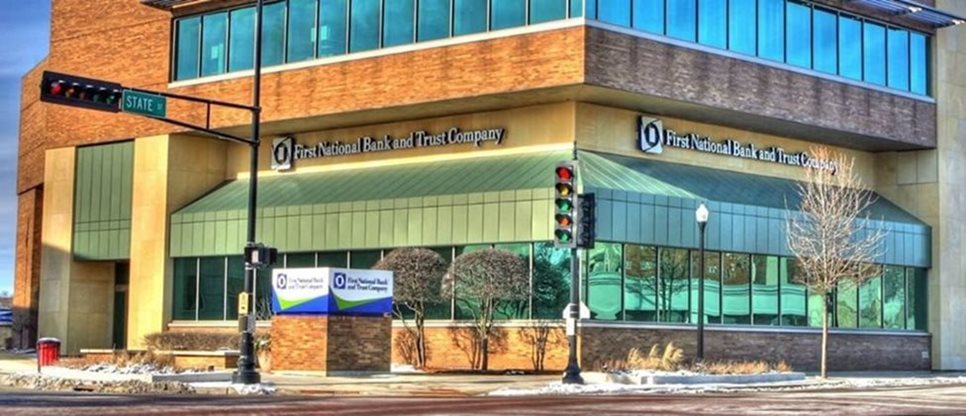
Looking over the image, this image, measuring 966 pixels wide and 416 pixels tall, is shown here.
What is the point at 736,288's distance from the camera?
46.9 meters

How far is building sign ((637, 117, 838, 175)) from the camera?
45969mm

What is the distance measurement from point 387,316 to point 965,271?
25349 mm

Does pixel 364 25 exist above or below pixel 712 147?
above

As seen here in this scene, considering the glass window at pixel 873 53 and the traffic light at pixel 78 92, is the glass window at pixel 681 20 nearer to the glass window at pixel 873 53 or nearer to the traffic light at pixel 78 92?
the glass window at pixel 873 53

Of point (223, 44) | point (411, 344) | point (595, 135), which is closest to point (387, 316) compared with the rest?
point (411, 344)

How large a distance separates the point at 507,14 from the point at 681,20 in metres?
5.43

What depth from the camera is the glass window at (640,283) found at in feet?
143

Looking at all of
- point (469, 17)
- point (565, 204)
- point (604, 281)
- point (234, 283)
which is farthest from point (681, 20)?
point (234, 283)

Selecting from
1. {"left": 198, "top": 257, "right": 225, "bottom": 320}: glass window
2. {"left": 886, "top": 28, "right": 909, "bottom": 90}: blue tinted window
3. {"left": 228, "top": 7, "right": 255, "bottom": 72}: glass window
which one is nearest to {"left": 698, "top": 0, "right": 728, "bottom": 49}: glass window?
{"left": 886, "top": 28, "right": 909, "bottom": 90}: blue tinted window

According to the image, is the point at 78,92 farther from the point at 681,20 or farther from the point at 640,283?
the point at 681,20

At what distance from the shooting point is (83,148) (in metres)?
56.9

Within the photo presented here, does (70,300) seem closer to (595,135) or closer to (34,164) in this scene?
(34,164)

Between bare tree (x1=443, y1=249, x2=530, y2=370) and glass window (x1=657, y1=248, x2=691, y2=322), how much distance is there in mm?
4510

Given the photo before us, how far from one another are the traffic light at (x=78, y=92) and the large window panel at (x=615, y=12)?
15276 millimetres
